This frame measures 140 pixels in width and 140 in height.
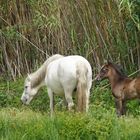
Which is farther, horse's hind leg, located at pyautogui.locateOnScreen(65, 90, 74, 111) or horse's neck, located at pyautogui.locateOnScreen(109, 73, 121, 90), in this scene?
horse's neck, located at pyautogui.locateOnScreen(109, 73, 121, 90)

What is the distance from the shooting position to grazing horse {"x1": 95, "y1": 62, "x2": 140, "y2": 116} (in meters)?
9.82

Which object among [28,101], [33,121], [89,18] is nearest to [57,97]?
[28,101]

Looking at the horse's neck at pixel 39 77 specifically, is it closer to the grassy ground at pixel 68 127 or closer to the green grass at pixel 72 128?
the grassy ground at pixel 68 127

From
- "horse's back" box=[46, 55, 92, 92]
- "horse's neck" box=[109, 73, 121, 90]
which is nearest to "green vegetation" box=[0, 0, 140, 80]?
"horse's neck" box=[109, 73, 121, 90]

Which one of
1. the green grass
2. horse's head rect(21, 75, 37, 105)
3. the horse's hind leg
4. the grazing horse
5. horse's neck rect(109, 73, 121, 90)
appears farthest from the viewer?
horse's head rect(21, 75, 37, 105)

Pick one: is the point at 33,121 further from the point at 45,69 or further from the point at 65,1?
the point at 65,1

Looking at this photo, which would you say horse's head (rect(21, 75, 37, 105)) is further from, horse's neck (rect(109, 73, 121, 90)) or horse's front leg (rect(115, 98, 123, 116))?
horse's front leg (rect(115, 98, 123, 116))

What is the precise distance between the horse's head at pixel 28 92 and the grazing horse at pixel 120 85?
1.31 metres

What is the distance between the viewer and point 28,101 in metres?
11.0

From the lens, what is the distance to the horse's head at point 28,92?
10.9 m

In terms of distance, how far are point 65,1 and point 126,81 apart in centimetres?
238

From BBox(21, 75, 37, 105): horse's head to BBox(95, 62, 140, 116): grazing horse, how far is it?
1310 millimetres

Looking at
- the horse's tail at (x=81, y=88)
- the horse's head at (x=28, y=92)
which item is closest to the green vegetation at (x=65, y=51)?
the horse's head at (x=28, y=92)

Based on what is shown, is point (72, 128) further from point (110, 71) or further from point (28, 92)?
point (28, 92)
